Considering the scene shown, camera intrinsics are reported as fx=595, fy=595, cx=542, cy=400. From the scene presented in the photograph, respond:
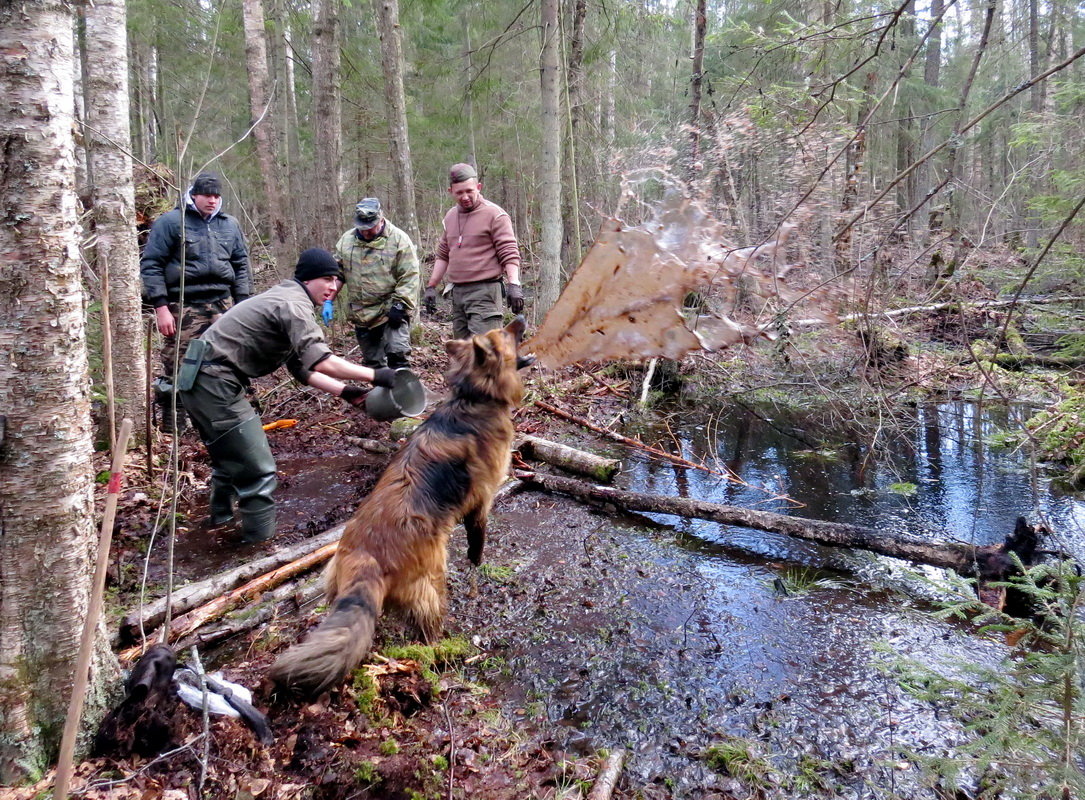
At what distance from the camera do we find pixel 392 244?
721cm

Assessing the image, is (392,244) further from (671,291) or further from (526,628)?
(526,628)

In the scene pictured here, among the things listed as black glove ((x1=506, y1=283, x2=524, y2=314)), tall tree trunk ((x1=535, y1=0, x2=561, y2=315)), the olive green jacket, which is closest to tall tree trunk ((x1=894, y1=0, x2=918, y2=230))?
tall tree trunk ((x1=535, y1=0, x2=561, y2=315))

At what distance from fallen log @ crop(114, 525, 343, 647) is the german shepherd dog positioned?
3.53 feet

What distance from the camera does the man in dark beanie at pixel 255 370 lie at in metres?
4.58

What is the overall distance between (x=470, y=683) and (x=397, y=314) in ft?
15.4

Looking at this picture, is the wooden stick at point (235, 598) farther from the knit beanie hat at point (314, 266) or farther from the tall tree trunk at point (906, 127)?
the tall tree trunk at point (906, 127)

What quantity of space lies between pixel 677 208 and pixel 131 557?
6.09m

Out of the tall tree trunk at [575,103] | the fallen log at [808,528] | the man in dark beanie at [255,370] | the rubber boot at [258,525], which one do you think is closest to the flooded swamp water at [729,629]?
the fallen log at [808,528]

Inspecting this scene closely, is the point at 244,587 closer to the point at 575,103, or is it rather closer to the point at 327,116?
the point at 327,116

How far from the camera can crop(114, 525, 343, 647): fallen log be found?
3326 millimetres

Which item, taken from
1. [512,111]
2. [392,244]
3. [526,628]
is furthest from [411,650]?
[512,111]

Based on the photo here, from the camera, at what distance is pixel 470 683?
3494 millimetres

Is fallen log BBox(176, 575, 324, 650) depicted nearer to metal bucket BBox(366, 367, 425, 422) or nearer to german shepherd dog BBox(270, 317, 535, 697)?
german shepherd dog BBox(270, 317, 535, 697)

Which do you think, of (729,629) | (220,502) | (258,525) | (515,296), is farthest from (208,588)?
(515,296)
